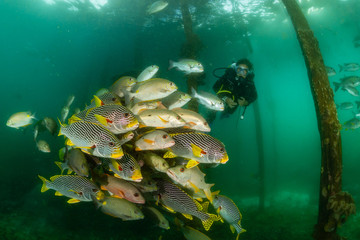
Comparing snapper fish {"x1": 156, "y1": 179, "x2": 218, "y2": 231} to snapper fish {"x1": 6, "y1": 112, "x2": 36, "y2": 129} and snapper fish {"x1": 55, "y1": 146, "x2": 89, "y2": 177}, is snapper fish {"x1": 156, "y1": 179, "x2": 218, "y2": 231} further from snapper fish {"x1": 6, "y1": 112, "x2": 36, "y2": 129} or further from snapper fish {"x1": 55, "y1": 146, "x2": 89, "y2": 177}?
snapper fish {"x1": 6, "y1": 112, "x2": 36, "y2": 129}

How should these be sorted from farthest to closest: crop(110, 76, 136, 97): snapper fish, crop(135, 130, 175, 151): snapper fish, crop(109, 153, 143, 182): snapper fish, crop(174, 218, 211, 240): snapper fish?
1. crop(174, 218, 211, 240): snapper fish
2. crop(110, 76, 136, 97): snapper fish
3. crop(109, 153, 143, 182): snapper fish
4. crop(135, 130, 175, 151): snapper fish

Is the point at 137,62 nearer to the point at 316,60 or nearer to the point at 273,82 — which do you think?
the point at 316,60

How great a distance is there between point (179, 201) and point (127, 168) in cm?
87

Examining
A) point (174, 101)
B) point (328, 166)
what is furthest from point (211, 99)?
point (328, 166)

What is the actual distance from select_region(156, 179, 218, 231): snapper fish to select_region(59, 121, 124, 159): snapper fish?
96cm

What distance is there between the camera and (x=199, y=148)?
89.4 inches

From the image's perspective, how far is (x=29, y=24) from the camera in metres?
30.5

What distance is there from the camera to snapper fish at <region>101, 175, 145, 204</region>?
260cm

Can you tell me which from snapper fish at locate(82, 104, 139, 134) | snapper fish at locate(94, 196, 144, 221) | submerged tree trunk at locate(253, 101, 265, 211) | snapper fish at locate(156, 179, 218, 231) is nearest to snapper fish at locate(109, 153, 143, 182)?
snapper fish at locate(82, 104, 139, 134)

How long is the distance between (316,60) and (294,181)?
37.6 meters

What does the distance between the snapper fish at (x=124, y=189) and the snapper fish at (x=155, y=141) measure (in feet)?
2.03

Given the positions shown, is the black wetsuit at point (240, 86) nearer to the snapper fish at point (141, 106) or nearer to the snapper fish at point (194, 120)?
the snapper fish at point (194, 120)

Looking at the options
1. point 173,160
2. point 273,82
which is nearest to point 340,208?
point 173,160

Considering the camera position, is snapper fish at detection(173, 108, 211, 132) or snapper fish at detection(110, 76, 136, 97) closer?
snapper fish at detection(173, 108, 211, 132)
